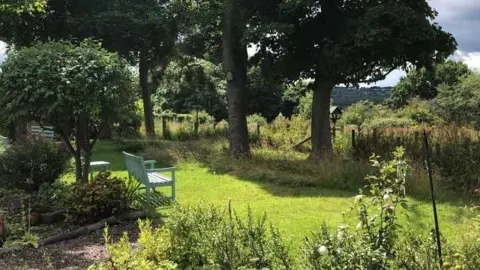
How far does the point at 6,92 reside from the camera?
7.28m

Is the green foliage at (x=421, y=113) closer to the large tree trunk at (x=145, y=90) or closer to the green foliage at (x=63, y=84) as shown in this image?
the large tree trunk at (x=145, y=90)

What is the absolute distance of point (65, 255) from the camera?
16.5 ft

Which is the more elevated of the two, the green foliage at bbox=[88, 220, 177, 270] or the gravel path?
the green foliage at bbox=[88, 220, 177, 270]

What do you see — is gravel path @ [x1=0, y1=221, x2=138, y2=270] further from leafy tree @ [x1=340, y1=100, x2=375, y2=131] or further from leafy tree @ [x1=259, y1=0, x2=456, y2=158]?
leafy tree @ [x1=340, y1=100, x2=375, y2=131]

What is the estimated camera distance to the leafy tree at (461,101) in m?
27.0

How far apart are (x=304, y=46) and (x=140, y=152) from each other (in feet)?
21.2

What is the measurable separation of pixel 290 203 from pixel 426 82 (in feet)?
119

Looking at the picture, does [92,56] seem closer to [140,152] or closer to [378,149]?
[378,149]

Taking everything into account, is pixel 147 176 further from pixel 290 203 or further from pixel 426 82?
pixel 426 82

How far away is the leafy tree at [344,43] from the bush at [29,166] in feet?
19.3

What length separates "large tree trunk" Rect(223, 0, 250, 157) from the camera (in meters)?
13.3

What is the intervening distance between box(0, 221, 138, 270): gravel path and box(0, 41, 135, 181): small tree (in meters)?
1.91

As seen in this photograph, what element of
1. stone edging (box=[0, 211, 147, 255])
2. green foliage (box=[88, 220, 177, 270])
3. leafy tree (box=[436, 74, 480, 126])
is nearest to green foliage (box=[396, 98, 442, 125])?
leafy tree (box=[436, 74, 480, 126])

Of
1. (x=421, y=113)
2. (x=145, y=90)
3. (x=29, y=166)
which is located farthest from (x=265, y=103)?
(x=29, y=166)
